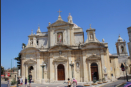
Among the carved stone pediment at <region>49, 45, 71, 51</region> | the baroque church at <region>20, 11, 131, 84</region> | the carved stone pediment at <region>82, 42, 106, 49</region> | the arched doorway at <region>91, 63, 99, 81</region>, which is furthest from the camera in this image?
the carved stone pediment at <region>49, 45, 71, 51</region>

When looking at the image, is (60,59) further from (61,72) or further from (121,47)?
(121,47)

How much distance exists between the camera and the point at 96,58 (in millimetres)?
29703

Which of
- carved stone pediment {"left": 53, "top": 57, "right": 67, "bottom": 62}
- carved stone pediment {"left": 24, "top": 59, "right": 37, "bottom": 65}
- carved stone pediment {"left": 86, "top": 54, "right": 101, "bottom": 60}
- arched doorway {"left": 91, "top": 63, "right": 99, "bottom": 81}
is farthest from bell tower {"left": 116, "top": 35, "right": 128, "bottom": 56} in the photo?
carved stone pediment {"left": 24, "top": 59, "right": 37, "bottom": 65}

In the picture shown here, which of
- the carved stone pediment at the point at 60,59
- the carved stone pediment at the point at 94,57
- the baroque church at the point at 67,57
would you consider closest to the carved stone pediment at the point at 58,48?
the baroque church at the point at 67,57

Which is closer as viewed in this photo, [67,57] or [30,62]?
[67,57]

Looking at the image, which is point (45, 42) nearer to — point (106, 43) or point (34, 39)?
point (34, 39)

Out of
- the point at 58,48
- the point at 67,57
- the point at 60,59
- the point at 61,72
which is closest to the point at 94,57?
the point at 67,57

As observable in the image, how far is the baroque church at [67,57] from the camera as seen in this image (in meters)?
29.6

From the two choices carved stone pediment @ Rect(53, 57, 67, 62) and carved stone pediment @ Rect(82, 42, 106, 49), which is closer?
carved stone pediment @ Rect(82, 42, 106, 49)

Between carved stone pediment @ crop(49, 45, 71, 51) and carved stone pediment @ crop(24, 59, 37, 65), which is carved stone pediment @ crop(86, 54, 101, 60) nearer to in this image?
carved stone pediment @ crop(49, 45, 71, 51)

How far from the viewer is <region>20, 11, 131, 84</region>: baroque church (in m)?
29.6

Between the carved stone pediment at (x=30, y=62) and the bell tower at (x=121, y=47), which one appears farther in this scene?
the bell tower at (x=121, y=47)

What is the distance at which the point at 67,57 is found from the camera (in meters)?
30.9

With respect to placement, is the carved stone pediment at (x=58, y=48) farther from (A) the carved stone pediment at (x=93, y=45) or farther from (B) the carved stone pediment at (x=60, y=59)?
(A) the carved stone pediment at (x=93, y=45)
